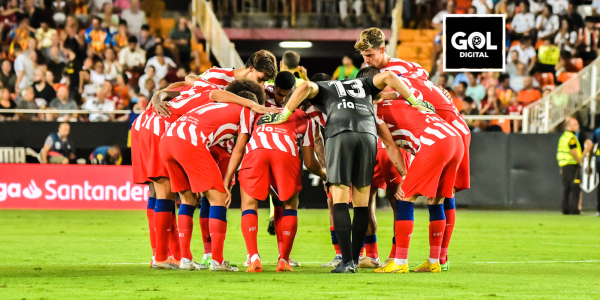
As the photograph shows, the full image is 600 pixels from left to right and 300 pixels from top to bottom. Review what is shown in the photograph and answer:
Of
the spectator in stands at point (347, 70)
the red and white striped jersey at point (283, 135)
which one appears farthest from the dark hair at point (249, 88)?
the spectator in stands at point (347, 70)

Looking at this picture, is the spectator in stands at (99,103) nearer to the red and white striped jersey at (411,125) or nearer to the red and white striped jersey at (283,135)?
the red and white striped jersey at (283,135)

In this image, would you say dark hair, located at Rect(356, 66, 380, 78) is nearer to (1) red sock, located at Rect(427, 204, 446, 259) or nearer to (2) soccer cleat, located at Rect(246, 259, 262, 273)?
(1) red sock, located at Rect(427, 204, 446, 259)

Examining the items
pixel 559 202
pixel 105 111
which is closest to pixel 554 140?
pixel 559 202

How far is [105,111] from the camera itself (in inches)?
804

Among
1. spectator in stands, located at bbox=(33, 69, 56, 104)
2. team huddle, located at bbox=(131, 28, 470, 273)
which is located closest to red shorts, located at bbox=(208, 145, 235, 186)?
team huddle, located at bbox=(131, 28, 470, 273)

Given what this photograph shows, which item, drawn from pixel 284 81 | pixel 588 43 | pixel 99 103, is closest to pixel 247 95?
pixel 284 81

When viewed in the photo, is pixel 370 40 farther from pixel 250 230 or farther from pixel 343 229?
pixel 250 230

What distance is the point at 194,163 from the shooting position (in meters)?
8.44

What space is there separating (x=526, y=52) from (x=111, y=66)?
11494 millimetres

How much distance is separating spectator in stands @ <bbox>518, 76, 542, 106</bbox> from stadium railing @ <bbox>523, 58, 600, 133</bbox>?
3.26 feet

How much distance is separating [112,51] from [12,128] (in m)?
4.82

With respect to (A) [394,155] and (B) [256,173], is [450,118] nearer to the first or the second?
(A) [394,155]

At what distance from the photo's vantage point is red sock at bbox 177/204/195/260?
8.62 metres

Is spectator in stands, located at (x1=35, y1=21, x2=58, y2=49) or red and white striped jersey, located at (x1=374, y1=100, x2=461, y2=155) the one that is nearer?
red and white striped jersey, located at (x1=374, y1=100, x2=461, y2=155)
